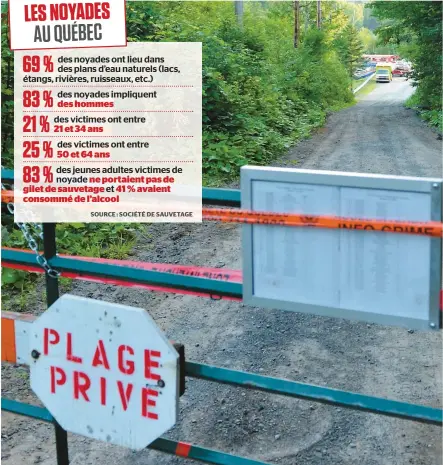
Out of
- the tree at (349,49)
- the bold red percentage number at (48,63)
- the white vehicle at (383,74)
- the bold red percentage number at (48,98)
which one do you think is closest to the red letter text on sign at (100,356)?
the bold red percentage number at (48,98)

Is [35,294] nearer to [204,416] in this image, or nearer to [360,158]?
[204,416]

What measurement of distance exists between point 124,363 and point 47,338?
1.24ft

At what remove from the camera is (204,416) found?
13.8 ft

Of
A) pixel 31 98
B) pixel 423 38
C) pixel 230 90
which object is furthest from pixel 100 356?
pixel 423 38

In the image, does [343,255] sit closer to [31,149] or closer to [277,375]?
[277,375]

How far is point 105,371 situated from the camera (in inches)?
106

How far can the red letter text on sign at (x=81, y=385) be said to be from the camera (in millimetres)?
2734

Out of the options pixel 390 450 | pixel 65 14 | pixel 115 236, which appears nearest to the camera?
pixel 390 450

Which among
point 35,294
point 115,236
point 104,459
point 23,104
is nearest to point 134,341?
point 104,459

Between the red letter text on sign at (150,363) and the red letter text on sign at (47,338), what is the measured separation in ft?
1.39

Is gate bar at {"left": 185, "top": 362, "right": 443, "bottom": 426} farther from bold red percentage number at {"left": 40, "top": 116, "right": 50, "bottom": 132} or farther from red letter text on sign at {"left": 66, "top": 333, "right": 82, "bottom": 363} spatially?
bold red percentage number at {"left": 40, "top": 116, "right": 50, "bottom": 132}

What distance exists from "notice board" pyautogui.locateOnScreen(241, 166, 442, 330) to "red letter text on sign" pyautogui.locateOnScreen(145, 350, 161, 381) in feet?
1.33

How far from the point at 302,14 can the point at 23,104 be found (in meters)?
49.9

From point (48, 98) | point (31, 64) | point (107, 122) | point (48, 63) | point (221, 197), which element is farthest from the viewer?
point (107, 122)
